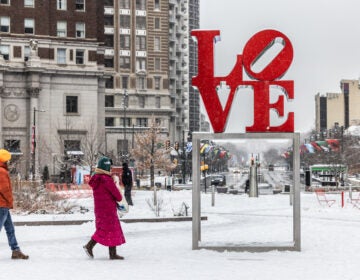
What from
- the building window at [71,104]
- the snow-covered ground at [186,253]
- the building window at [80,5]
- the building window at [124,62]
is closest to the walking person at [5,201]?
the snow-covered ground at [186,253]

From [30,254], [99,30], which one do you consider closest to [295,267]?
[30,254]

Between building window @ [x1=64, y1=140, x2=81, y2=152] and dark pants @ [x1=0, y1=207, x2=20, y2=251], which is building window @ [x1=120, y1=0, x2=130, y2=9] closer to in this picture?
building window @ [x1=64, y1=140, x2=81, y2=152]

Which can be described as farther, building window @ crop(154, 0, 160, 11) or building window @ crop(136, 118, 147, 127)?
building window @ crop(154, 0, 160, 11)

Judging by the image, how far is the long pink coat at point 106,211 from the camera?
11711 mm

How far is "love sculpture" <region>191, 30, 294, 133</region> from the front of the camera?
44.0 feet

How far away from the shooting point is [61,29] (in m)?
62.5

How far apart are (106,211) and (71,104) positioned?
51.4 meters

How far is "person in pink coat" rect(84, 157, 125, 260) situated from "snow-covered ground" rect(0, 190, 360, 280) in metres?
0.36

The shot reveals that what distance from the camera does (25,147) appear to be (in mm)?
60188

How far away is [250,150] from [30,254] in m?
5.17

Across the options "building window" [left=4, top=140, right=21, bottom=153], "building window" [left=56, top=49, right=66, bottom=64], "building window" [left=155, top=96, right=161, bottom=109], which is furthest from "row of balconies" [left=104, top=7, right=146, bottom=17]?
"building window" [left=4, top=140, right=21, bottom=153]

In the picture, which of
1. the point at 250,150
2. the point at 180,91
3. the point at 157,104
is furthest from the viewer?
the point at 180,91

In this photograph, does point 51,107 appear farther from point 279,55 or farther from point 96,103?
point 279,55

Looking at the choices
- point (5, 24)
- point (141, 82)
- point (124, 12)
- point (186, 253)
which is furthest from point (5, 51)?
point (186, 253)
